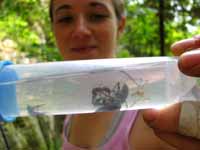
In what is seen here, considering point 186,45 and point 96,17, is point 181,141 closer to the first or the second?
point 186,45

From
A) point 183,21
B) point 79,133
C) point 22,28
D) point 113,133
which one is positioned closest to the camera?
point 113,133

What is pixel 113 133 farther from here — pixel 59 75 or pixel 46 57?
pixel 46 57

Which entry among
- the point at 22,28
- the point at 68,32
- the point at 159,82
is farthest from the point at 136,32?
the point at 159,82

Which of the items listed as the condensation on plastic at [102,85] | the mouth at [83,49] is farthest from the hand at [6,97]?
the mouth at [83,49]

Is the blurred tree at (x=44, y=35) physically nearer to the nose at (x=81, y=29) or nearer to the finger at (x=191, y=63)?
the nose at (x=81, y=29)

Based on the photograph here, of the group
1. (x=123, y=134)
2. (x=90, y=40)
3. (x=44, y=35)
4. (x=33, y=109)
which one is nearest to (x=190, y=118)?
(x=33, y=109)
